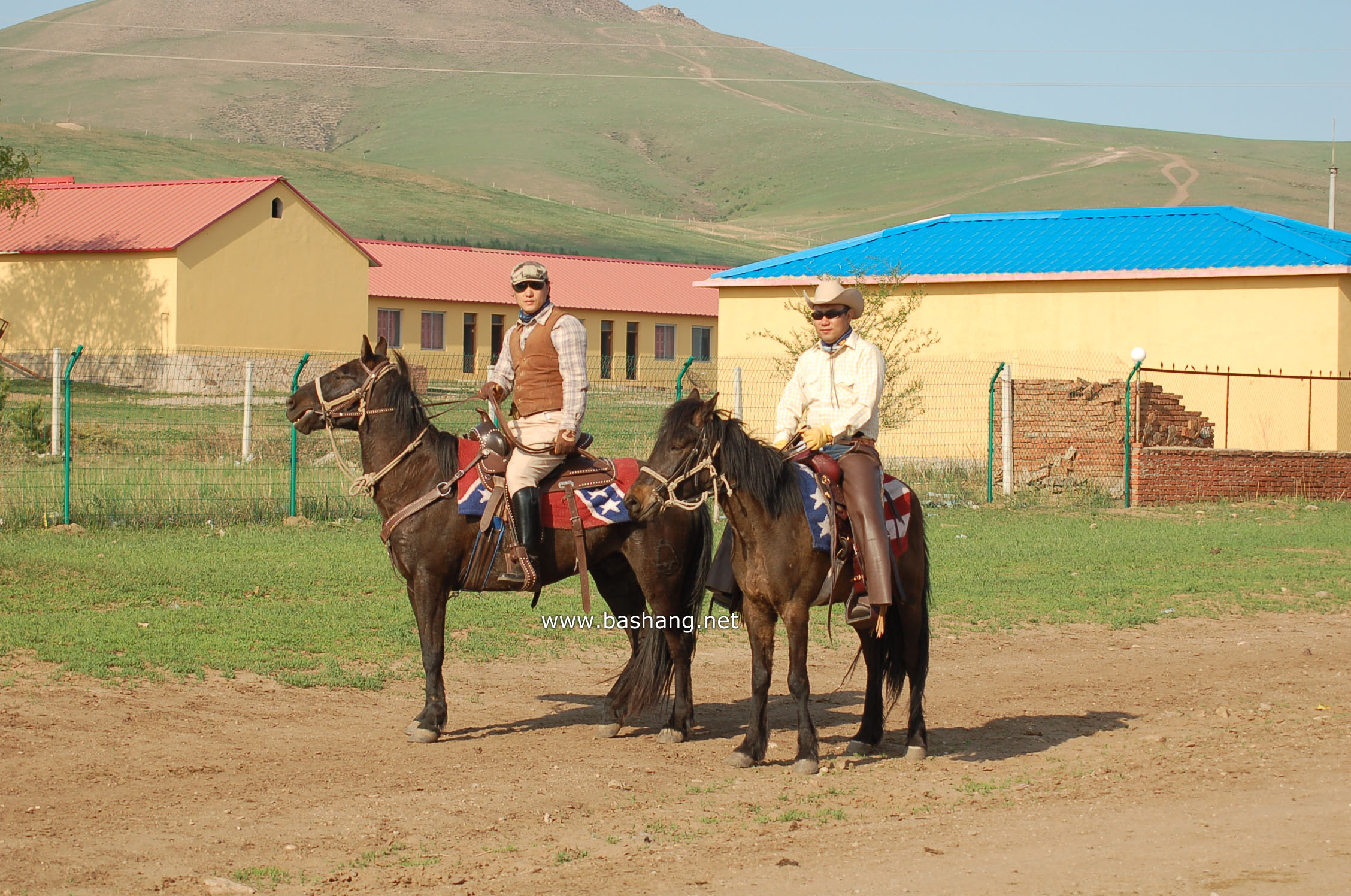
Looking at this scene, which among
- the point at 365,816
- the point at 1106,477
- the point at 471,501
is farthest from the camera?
the point at 1106,477

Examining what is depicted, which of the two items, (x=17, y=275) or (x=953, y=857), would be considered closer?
(x=953, y=857)

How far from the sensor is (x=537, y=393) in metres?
7.84

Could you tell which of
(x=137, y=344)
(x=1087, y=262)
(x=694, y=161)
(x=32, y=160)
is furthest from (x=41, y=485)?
(x=694, y=161)

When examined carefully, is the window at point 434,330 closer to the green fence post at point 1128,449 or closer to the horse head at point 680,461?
the green fence post at point 1128,449

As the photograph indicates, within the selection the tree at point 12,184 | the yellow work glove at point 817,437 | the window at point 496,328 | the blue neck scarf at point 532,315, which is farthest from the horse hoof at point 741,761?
the window at point 496,328

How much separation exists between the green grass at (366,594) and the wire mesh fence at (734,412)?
0.89 m

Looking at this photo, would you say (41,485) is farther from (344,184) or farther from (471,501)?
(344,184)

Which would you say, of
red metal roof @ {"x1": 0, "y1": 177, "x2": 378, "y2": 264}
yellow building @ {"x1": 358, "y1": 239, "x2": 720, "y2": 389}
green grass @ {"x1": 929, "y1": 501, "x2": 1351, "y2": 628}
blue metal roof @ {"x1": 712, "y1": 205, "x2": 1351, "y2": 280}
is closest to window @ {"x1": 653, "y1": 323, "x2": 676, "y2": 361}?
yellow building @ {"x1": 358, "y1": 239, "x2": 720, "y2": 389}

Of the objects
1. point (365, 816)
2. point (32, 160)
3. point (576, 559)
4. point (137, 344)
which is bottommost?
point (365, 816)

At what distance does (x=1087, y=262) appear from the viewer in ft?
87.6

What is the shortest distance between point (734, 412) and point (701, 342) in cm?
4635

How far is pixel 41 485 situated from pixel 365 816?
11733mm

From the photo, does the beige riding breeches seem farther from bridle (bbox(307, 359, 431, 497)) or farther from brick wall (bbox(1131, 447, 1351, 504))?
brick wall (bbox(1131, 447, 1351, 504))

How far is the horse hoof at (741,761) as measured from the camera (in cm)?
713
